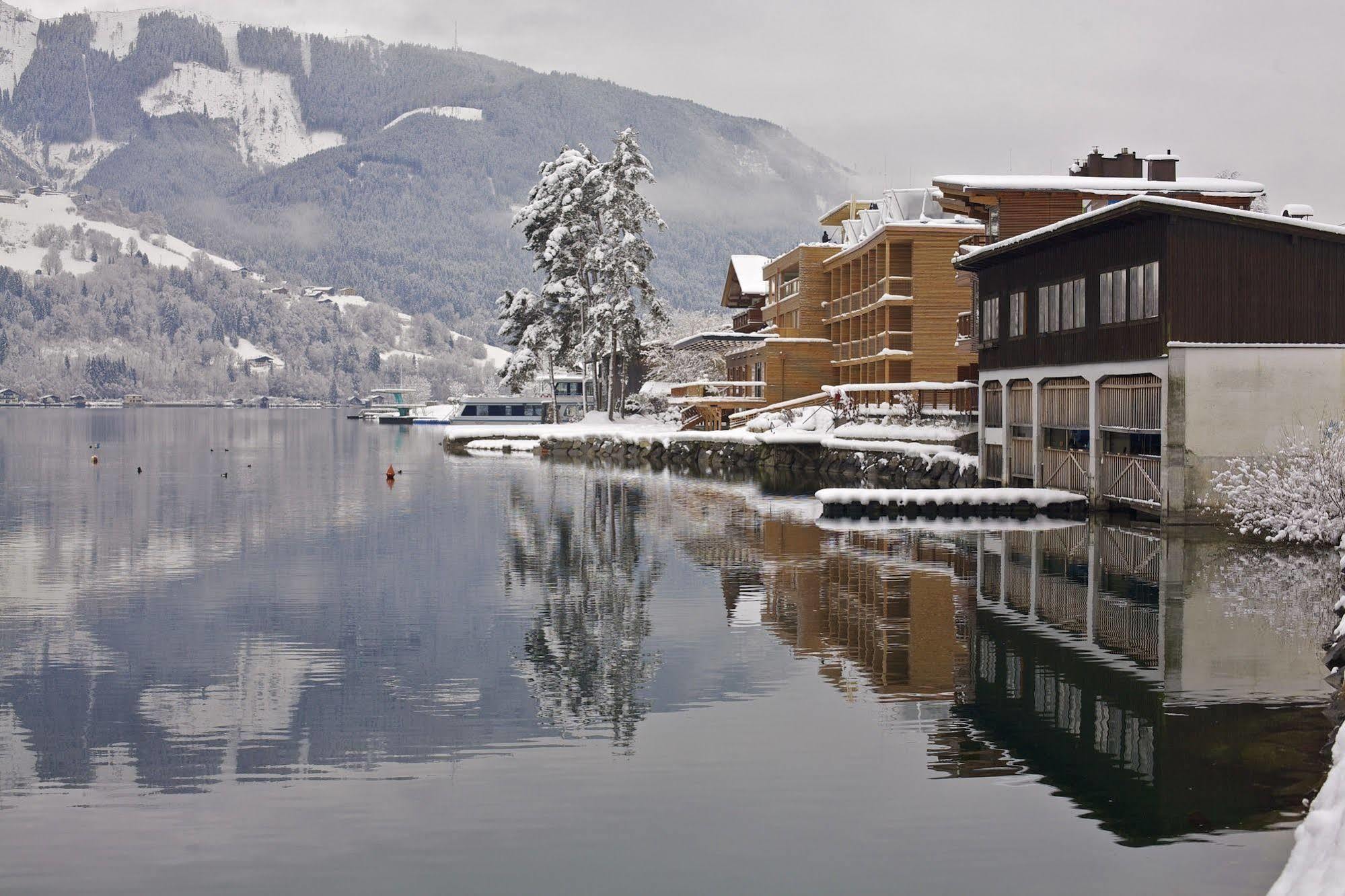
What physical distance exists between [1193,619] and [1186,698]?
20.2 ft

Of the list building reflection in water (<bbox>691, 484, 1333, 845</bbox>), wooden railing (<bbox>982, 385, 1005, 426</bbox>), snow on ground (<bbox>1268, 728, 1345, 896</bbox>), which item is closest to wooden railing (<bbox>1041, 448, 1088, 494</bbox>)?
wooden railing (<bbox>982, 385, 1005, 426</bbox>)

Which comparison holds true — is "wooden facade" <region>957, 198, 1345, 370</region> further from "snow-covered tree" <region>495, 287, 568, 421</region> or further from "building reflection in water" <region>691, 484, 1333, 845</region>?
"snow-covered tree" <region>495, 287, 568, 421</region>

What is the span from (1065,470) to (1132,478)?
16.4 ft

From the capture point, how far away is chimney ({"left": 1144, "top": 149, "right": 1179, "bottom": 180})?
59.7m

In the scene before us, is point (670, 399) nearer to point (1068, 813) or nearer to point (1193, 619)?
point (1193, 619)

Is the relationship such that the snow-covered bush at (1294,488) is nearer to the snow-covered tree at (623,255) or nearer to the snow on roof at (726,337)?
the snow on roof at (726,337)

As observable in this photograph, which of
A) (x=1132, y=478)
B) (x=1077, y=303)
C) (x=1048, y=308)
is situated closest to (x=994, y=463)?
(x=1048, y=308)

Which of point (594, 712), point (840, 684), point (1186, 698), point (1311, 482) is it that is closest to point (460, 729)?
point (594, 712)

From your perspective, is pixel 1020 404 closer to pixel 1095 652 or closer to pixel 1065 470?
pixel 1065 470

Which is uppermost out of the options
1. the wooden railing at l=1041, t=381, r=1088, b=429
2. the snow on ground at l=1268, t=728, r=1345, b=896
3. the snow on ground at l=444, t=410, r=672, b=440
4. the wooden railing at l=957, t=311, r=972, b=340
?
the wooden railing at l=957, t=311, r=972, b=340

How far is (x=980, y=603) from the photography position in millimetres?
26891

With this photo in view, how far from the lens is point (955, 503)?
140 ft

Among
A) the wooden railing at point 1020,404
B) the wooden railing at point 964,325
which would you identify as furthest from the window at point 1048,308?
the wooden railing at point 964,325

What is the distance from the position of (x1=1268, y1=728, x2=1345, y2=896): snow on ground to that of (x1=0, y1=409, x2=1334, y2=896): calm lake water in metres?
0.86
